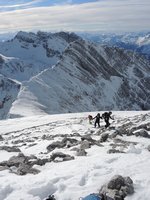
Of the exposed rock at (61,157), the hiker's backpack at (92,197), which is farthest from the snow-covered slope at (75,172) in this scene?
the hiker's backpack at (92,197)

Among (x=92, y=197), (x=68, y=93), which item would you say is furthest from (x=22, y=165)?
(x=68, y=93)

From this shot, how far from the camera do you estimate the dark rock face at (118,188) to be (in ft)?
42.3

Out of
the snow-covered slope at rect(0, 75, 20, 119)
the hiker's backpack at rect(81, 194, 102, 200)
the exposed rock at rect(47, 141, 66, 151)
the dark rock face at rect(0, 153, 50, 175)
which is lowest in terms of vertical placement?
the snow-covered slope at rect(0, 75, 20, 119)

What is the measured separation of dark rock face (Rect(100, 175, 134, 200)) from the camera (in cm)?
1289

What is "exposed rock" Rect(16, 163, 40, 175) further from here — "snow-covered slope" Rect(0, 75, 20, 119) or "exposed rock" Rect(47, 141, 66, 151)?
"snow-covered slope" Rect(0, 75, 20, 119)

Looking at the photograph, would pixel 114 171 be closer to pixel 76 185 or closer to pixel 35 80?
pixel 76 185

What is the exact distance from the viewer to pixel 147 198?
12.9 m

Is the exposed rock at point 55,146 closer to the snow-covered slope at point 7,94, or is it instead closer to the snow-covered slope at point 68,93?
the snow-covered slope at point 68,93

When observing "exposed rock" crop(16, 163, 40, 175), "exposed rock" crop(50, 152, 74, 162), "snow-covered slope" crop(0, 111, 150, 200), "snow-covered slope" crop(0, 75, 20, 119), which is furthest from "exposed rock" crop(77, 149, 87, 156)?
"snow-covered slope" crop(0, 75, 20, 119)

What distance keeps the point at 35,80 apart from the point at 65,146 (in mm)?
117519

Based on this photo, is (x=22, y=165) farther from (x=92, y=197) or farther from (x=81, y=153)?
(x=92, y=197)

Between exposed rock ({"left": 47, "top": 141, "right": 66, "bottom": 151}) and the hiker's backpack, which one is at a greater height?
the hiker's backpack

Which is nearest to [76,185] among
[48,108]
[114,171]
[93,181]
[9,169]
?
[93,181]

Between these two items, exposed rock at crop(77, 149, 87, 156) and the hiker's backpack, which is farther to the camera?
exposed rock at crop(77, 149, 87, 156)
